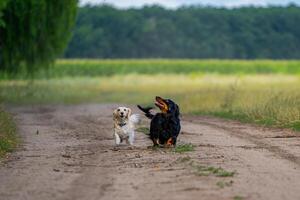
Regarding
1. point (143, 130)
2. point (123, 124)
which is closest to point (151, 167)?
point (123, 124)

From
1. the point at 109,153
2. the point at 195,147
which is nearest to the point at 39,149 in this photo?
the point at 109,153

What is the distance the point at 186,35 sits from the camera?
12144 cm

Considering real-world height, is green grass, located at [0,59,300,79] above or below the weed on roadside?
below

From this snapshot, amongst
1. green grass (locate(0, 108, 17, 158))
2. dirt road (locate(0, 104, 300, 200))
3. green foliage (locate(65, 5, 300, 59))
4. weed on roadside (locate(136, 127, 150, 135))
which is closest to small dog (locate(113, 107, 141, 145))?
dirt road (locate(0, 104, 300, 200))

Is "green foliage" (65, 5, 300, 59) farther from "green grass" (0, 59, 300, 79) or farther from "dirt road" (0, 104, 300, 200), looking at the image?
"dirt road" (0, 104, 300, 200)

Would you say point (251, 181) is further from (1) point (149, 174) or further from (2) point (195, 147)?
(2) point (195, 147)

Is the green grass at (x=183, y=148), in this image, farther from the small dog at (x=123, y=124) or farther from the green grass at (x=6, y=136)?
the green grass at (x=6, y=136)

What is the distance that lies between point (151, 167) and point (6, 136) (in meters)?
6.58

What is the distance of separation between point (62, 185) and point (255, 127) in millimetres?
11719

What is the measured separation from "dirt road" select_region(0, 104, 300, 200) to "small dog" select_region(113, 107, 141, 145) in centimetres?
39

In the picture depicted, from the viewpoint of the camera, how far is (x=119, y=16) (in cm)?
12094

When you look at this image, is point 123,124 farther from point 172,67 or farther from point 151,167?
point 172,67

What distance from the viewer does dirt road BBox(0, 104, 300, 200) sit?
11.8m

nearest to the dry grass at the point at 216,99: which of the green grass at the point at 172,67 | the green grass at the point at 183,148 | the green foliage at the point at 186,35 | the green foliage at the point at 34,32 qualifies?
the green foliage at the point at 34,32
